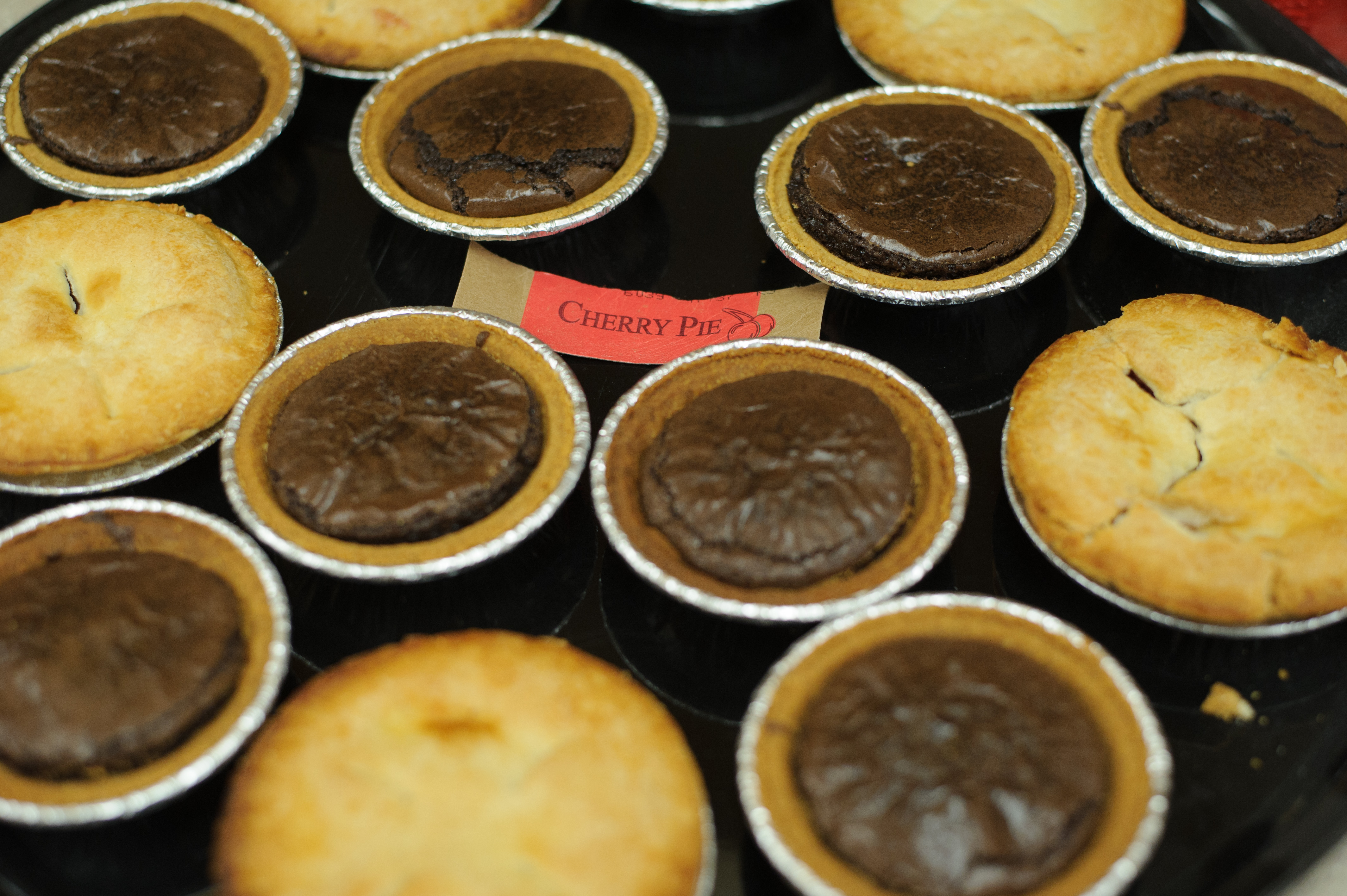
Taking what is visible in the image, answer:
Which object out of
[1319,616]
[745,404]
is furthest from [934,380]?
[1319,616]

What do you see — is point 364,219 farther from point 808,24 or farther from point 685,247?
point 808,24

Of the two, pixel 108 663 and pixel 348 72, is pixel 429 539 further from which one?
pixel 348 72

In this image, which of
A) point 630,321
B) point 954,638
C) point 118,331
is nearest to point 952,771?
point 954,638

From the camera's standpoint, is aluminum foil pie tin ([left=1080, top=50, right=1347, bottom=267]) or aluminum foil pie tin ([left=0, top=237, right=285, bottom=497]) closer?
aluminum foil pie tin ([left=0, top=237, right=285, bottom=497])

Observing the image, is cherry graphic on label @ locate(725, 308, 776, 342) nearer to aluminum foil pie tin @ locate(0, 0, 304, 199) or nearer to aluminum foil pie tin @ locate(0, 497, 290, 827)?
aluminum foil pie tin @ locate(0, 497, 290, 827)

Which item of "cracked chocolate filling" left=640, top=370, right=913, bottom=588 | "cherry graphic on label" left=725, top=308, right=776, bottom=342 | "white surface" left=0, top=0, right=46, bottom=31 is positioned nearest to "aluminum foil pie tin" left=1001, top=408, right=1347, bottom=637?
"cracked chocolate filling" left=640, top=370, right=913, bottom=588

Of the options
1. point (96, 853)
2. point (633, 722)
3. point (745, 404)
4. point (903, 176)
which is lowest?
point (96, 853)
